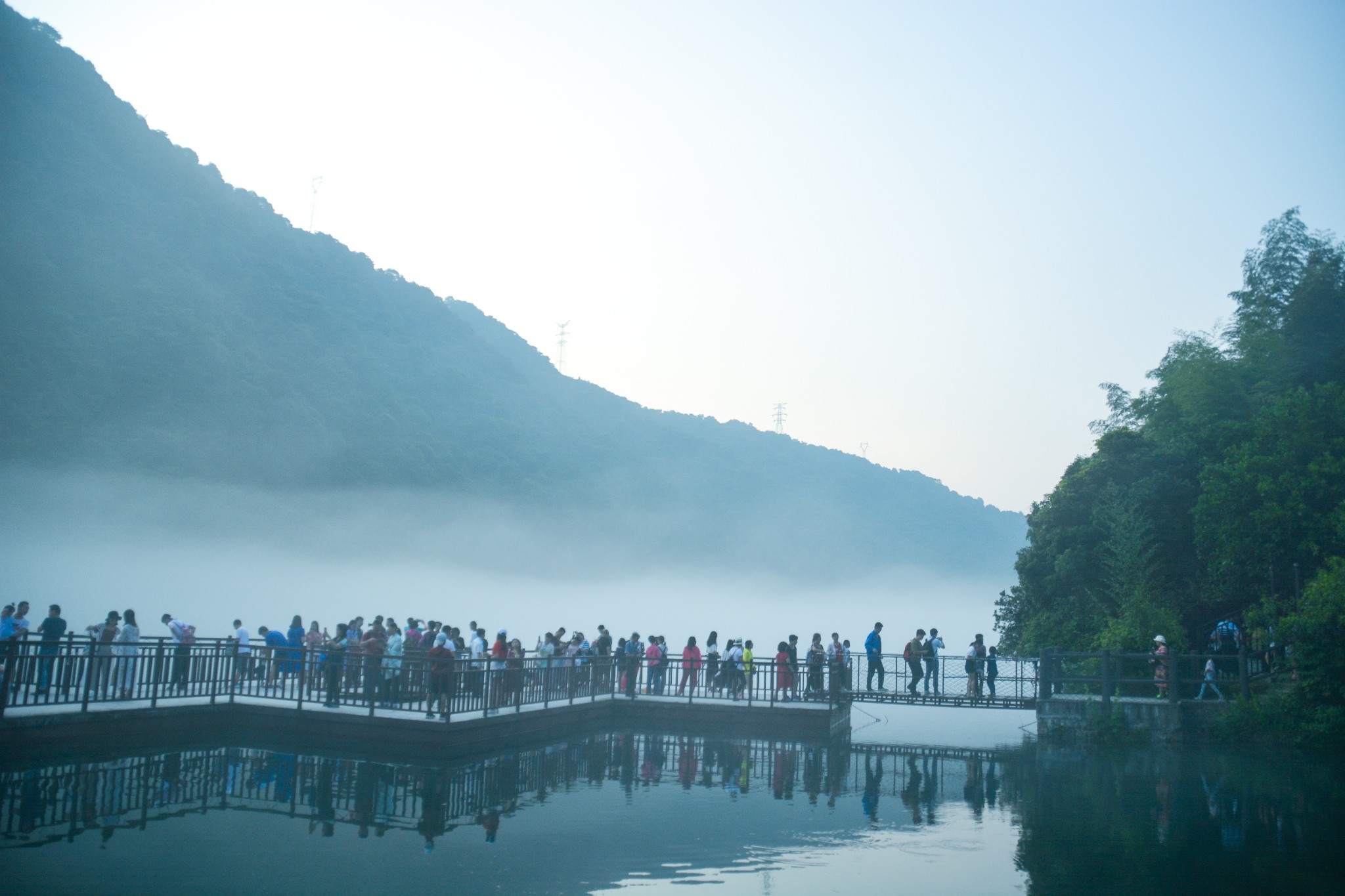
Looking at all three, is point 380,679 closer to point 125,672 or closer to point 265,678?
point 265,678

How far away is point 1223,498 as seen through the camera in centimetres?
2580

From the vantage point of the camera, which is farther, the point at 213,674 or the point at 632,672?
the point at 632,672

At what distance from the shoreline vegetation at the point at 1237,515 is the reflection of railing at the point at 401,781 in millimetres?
7451

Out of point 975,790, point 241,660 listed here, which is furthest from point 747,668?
point 241,660

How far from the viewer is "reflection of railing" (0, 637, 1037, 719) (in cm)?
1514

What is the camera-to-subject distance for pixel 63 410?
2566 inches

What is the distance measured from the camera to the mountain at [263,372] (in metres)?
67.2

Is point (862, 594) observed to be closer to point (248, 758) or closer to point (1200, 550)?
point (1200, 550)

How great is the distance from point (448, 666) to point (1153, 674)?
17102 millimetres

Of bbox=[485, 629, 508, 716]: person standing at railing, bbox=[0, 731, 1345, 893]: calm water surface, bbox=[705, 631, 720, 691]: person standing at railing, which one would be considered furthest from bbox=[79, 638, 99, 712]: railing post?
bbox=[705, 631, 720, 691]: person standing at railing

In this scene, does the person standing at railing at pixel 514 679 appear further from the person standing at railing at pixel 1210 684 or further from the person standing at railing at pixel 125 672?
the person standing at railing at pixel 1210 684

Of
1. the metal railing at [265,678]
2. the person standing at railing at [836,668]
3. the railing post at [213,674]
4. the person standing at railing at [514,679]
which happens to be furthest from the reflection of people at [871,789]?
the railing post at [213,674]

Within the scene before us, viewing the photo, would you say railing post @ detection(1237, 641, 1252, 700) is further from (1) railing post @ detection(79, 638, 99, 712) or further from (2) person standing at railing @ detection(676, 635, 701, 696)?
(1) railing post @ detection(79, 638, 99, 712)

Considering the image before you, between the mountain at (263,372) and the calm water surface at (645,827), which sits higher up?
the mountain at (263,372)
